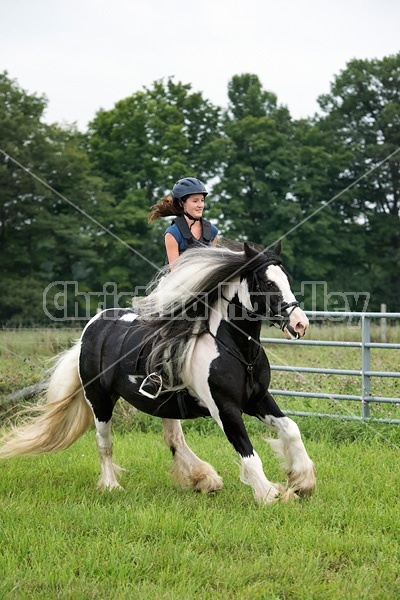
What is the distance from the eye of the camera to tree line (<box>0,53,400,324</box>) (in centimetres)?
3359

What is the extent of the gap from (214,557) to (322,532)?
2.63ft

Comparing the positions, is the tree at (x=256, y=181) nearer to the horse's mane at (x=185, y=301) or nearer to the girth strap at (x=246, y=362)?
the horse's mane at (x=185, y=301)

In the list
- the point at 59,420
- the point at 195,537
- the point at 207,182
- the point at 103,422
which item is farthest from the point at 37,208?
the point at 195,537

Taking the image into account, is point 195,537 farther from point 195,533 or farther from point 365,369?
point 365,369

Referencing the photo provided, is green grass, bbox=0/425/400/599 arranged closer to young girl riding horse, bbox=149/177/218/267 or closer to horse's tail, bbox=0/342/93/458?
horse's tail, bbox=0/342/93/458

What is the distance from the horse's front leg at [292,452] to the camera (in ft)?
18.4

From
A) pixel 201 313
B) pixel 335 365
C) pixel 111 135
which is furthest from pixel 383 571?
pixel 111 135

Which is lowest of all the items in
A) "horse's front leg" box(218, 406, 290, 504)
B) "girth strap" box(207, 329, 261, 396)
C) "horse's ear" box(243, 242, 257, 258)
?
"horse's front leg" box(218, 406, 290, 504)

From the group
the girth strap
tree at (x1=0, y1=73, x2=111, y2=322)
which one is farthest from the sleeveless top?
tree at (x1=0, y1=73, x2=111, y2=322)

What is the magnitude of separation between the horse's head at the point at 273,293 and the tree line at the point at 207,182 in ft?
82.6

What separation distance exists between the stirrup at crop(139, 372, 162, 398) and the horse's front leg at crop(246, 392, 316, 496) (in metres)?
0.81

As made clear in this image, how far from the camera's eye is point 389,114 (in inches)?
1594

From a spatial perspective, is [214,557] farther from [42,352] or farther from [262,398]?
[42,352]

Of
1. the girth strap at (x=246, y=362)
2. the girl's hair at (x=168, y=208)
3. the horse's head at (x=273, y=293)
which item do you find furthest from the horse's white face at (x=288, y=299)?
the girl's hair at (x=168, y=208)
